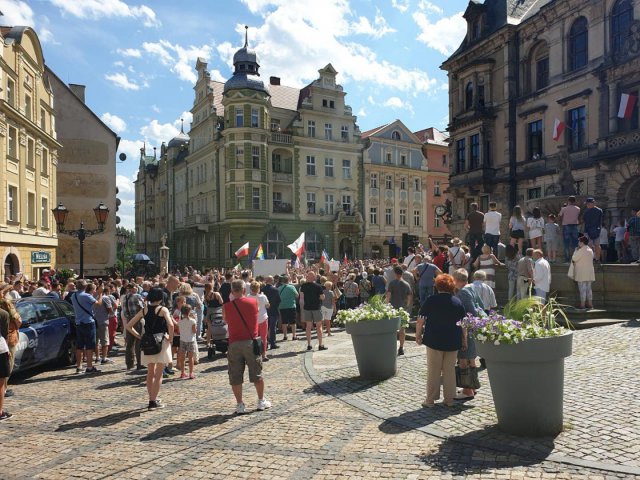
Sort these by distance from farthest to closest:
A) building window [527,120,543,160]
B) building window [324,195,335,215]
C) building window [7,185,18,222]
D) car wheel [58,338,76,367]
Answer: building window [324,195,335,215], building window [527,120,543,160], building window [7,185,18,222], car wheel [58,338,76,367]

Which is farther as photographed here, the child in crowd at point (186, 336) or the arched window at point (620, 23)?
the arched window at point (620, 23)

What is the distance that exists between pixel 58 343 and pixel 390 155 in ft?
153

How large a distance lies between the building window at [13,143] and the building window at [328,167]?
2897 centimetres

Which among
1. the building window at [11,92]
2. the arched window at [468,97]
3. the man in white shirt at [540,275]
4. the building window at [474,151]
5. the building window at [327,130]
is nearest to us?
the man in white shirt at [540,275]

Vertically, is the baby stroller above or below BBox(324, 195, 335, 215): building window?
below

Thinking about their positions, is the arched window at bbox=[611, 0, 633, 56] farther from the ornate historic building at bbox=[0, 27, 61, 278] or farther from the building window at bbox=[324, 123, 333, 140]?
the ornate historic building at bbox=[0, 27, 61, 278]

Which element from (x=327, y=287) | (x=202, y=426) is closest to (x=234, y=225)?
(x=327, y=287)

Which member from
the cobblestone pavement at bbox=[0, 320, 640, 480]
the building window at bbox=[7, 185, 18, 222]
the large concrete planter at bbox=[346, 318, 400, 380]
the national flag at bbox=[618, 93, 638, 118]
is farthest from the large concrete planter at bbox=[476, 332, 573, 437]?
the building window at bbox=[7, 185, 18, 222]

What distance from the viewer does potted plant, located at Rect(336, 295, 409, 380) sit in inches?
348

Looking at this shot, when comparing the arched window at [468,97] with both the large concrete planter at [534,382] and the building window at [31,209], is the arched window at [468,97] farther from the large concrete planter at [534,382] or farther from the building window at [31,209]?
the large concrete planter at [534,382]

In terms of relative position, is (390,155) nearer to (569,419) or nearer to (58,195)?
(58,195)

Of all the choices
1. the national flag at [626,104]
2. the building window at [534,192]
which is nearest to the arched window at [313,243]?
the building window at [534,192]

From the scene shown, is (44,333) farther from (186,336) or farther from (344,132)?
(344,132)

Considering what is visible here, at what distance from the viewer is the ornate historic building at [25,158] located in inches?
970
